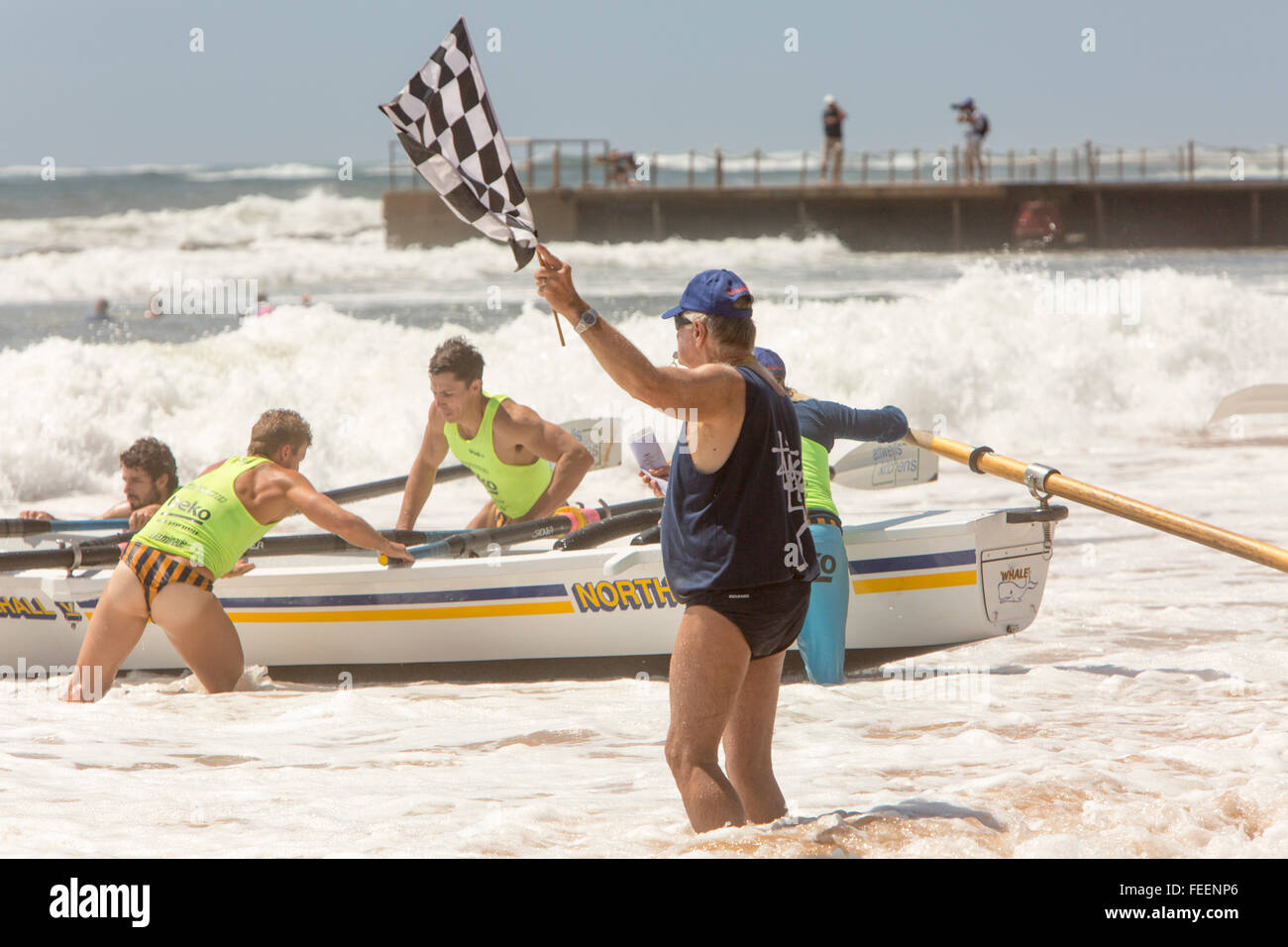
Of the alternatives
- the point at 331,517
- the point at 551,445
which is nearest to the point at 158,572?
the point at 331,517

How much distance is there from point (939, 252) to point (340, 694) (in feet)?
91.8

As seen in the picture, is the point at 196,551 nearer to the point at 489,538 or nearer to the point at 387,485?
the point at 489,538

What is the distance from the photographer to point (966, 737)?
14.6 ft

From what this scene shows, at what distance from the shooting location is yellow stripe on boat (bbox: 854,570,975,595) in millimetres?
5078

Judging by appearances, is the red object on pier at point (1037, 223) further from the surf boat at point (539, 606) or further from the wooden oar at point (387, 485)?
the surf boat at point (539, 606)

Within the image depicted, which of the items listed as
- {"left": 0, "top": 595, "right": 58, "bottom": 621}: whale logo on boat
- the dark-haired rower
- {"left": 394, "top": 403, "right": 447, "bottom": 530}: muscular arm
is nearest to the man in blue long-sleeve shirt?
{"left": 394, "top": 403, "right": 447, "bottom": 530}: muscular arm

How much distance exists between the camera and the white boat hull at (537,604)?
16.7 ft

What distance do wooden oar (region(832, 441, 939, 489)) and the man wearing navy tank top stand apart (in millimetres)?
3052

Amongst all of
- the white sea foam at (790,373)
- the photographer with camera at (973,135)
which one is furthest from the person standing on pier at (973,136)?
the white sea foam at (790,373)

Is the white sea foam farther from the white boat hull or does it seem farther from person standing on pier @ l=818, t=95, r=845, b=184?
person standing on pier @ l=818, t=95, r=845, b=184

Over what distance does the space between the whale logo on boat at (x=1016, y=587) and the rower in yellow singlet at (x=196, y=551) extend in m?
2.35

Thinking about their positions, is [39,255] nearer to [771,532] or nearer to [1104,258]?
[1104,258]

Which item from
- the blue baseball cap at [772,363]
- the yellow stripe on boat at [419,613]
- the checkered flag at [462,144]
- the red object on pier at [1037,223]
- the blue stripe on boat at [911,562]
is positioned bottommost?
the yellow stripe on boat at [419,613]
